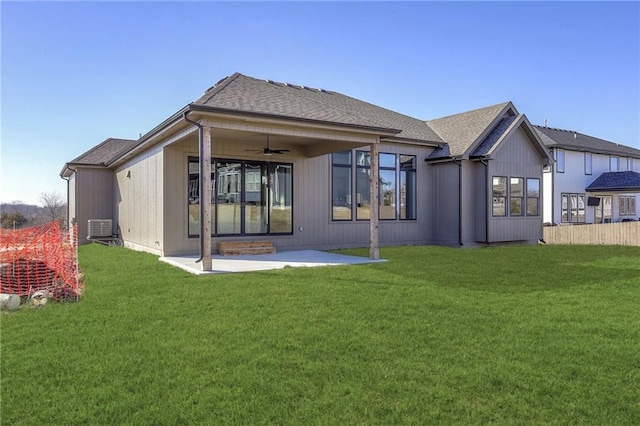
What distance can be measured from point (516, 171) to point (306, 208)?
7.40m

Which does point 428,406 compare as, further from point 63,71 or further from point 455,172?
point 63,71

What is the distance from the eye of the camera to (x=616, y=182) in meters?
23.2

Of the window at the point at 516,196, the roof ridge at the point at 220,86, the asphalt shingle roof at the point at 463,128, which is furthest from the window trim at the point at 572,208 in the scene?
the roof ridge at the point at 220,86

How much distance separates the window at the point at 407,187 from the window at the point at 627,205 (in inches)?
754

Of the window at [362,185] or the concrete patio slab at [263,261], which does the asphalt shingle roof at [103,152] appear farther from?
the window at [362,185]

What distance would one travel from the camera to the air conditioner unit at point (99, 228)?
→ 49.7 feet

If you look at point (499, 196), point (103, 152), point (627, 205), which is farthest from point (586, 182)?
point (103, 152)

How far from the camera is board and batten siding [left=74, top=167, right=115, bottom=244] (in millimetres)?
15891

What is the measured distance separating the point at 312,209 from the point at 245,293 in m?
6.23

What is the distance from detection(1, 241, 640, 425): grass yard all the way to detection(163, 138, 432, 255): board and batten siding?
12.3ft

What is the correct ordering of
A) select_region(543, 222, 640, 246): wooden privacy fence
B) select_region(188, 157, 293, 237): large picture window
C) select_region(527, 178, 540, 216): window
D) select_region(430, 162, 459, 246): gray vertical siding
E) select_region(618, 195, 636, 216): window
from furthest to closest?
1. select_region(618, 195, 636, 216): window
2. select_region(543, 222, 640, 246): wooden privacy fence
3. select_region(527, 178, 540, 216): window
4. select_region(430, 162, 459, 246): gray vertical siding
5. select_region(188, 157, 293, 237): large picture window

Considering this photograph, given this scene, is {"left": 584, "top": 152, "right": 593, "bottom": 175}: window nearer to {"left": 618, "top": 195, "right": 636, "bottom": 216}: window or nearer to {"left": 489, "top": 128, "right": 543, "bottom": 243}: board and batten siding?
{"left": 618, "top": 195, "right": 636, "bottom": 216}: window

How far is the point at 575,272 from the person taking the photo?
26.9 ft

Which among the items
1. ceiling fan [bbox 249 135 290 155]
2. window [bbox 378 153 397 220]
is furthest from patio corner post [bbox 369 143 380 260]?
window [bbox 378 153 397 220]
